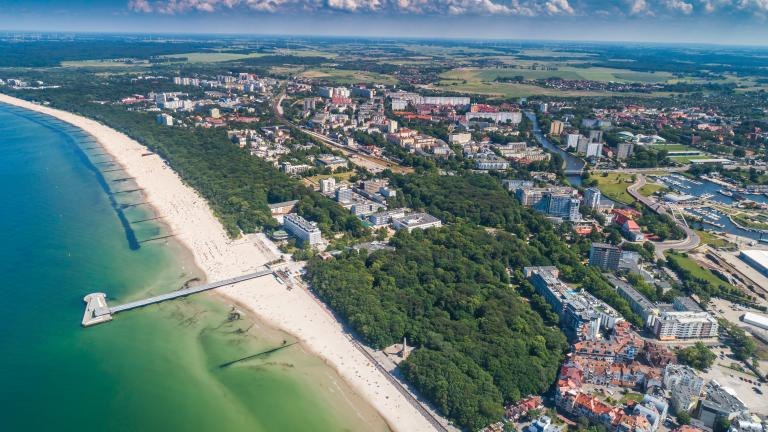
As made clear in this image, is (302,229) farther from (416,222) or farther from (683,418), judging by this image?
(683,418)

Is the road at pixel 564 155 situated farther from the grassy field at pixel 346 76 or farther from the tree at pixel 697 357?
the grassy field at pixel 346 76

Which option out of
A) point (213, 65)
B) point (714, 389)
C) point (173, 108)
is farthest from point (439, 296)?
point (213, 65)

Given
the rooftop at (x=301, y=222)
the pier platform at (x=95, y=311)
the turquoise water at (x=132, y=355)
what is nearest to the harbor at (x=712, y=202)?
the rooftop at (x=301, y=222)

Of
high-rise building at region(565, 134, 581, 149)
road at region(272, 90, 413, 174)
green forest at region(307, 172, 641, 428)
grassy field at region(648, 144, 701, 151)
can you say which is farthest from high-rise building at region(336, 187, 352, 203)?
grassy field at region(648, 144, 701, 151)

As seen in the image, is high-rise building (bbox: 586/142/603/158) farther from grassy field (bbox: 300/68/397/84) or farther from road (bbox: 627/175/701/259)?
grassy field (bbox: 300/68/397/84)

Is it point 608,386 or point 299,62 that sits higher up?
point 299,62

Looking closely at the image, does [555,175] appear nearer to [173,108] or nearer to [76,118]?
[173,108]

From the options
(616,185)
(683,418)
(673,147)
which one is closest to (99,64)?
(616,185)
